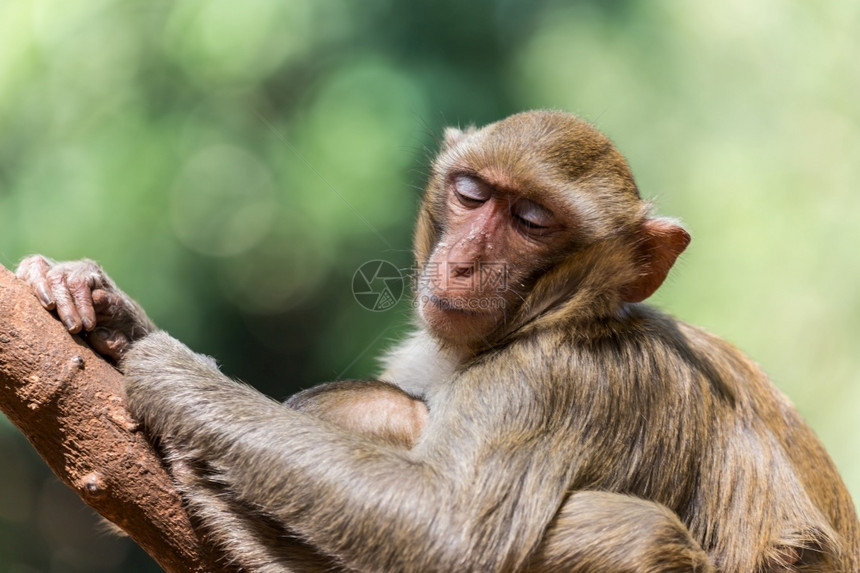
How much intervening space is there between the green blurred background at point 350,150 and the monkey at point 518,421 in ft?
10.7

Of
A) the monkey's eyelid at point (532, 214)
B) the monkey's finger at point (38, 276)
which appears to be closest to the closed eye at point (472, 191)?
the monkey's eyelid at point (532, 214)

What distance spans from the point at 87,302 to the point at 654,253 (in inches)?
120

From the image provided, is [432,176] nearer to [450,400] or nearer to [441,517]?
[450,400]

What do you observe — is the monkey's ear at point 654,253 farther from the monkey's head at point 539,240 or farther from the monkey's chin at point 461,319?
the monkey's chin at point 461,319

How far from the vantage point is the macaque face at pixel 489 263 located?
4887 millimetres

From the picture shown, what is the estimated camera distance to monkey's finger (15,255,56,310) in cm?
446

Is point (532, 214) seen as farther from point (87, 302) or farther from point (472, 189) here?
point (87, 302)

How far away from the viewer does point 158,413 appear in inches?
171

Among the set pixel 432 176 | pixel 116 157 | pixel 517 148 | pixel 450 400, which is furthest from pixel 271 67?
pixel 450 400

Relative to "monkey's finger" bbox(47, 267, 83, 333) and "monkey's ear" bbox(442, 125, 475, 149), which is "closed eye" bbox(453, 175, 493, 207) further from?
"monkey's finger" bbox(47, 267, 83, 333)

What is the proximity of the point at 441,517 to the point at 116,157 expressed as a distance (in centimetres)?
653

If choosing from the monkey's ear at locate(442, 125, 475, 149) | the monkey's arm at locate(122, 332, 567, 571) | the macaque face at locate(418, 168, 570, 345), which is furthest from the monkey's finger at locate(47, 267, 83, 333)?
the monkey's ear at locate(442, 125, 475, 149)

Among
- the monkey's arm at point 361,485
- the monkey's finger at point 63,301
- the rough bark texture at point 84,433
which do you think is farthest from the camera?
the monkey's finger at point 63,301

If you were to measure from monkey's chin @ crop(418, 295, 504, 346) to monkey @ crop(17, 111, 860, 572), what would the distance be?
11 millimetres
